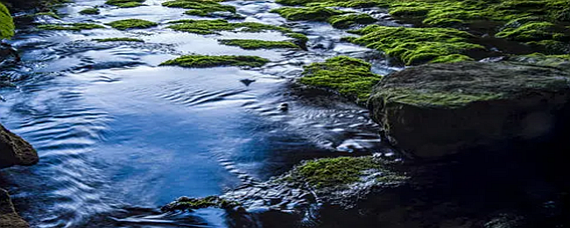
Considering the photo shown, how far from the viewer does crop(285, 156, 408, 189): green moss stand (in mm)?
9000

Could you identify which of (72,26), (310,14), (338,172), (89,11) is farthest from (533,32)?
(89,11)

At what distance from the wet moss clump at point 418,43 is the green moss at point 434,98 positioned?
723 centimetres

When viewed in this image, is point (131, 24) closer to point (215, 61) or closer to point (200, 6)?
point (200, 6)

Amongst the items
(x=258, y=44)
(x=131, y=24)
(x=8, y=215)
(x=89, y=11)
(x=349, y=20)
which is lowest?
(x=89, y=11)

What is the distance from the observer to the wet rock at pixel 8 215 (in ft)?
24.0

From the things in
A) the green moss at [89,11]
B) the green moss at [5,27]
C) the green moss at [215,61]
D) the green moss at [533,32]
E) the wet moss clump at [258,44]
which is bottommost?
the green moss at [89,11]

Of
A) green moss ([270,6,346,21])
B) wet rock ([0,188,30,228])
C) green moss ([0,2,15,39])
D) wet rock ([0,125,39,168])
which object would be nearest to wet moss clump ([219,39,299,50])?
green moss ([270,6,346,21])

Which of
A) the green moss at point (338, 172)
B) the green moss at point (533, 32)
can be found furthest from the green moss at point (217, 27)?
the green moss at point (338, 172)

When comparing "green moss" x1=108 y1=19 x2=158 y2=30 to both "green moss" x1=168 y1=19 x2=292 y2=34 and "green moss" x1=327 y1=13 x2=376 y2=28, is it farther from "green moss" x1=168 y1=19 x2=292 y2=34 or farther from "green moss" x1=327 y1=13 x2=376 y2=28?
"green moss" x1=327 y1=13 x2=376 y2=28

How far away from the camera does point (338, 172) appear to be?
30.6 ft

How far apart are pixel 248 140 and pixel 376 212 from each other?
3677 mm

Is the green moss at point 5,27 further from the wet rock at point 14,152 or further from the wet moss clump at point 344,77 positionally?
the wet moss clump at point 344,77

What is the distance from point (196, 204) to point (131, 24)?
17862 mm

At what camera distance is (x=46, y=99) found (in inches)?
549
